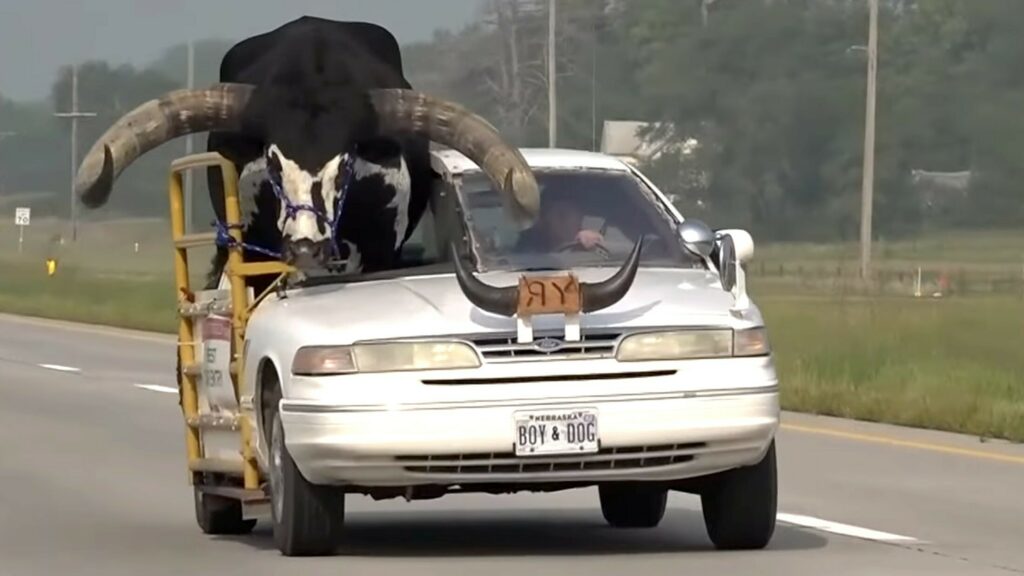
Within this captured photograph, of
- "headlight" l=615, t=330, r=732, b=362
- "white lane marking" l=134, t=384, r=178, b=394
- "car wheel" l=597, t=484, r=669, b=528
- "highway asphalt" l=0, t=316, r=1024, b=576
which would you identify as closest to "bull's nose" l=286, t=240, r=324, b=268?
"highway asphalt" l=0, t=316, r=1024, b=576

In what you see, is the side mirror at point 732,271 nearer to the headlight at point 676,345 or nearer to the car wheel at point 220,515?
the headlight at point 676,345

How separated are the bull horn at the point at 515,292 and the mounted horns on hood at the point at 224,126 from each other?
2.32 ft

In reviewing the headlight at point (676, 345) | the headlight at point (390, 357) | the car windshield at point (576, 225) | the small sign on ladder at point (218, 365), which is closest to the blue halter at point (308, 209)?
the small sign on ladder at point (218, 365)

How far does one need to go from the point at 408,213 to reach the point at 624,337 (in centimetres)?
185

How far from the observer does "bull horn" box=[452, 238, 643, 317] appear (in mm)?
11227

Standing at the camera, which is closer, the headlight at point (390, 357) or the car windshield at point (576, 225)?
the headlight at point (390, 357)

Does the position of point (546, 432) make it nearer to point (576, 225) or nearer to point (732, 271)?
point (732, 271)

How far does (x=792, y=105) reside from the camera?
76.0m

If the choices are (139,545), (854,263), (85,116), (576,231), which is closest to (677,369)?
(576,231)

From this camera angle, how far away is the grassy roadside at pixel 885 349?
842 inches

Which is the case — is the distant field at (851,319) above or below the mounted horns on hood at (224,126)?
below

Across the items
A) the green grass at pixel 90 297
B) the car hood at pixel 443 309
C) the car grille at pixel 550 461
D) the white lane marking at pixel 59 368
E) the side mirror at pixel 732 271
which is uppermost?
the side mirror at pixel 732 271

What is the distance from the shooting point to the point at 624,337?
11281mm

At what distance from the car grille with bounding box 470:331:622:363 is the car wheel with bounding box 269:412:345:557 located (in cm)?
92
